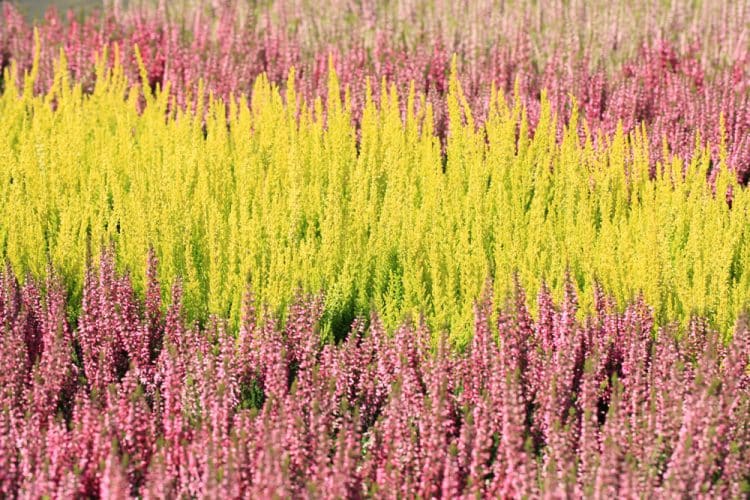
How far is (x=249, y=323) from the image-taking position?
3.35m

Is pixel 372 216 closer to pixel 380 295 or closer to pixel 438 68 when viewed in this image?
pixel 380 295

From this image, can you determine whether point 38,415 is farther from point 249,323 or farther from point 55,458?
point 249,323

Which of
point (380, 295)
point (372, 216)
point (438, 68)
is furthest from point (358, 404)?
point (438, 68)

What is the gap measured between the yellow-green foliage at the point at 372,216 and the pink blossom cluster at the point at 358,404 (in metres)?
0.21

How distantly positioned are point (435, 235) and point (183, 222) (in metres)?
0.93

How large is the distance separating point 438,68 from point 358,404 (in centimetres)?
377

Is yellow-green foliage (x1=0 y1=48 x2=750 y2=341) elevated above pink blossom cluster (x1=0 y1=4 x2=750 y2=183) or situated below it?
below

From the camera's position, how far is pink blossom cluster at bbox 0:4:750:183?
219 inches

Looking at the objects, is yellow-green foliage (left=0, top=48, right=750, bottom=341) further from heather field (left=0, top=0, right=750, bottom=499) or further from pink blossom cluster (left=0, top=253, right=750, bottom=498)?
pink blossom cluster (left=0, top=253, right=750, bottom=498)

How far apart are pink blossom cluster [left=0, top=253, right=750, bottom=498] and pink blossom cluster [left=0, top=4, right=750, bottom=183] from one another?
228 cm

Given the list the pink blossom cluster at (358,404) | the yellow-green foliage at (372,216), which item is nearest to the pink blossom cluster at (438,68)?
the yellow-green foliage at (372,216)

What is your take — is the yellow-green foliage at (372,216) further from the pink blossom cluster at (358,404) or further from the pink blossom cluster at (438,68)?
the pink blossom cluster at (438,68)

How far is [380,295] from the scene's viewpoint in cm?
379

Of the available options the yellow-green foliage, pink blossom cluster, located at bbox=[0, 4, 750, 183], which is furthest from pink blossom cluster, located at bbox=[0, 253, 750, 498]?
pink blossom cluster, located at bbox=[0, 4, 750, 183]
